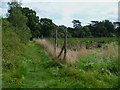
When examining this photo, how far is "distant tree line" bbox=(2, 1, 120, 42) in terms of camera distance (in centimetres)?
3048

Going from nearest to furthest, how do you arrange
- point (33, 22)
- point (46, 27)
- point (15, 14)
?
point (15, 14), point (33, 22), point (46, 27)

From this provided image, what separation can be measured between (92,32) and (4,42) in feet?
121

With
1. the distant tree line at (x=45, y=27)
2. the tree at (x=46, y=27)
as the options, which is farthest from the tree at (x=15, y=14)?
the tree at (x=46, y=27)

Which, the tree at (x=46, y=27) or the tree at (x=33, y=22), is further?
the tree at (x=46, y=27)

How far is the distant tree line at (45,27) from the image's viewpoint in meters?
30.5

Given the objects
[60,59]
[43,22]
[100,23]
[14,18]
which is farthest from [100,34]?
[60,59]

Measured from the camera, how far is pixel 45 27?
67500mm

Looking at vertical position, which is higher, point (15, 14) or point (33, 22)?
point (33, 22)

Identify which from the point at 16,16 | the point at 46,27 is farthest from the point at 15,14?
the point at 46,27

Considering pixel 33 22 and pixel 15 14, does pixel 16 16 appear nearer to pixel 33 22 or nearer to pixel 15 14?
pixel 15 14

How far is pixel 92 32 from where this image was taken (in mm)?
50312

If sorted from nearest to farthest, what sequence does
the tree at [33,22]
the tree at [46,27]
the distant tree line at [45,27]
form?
the distant tree line at [45,27] → the tree at [33,22] → the tree at [46,27]

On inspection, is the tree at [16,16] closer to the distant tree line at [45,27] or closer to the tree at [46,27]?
the distant tree line at [45,27]

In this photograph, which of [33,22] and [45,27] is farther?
[45,27]
